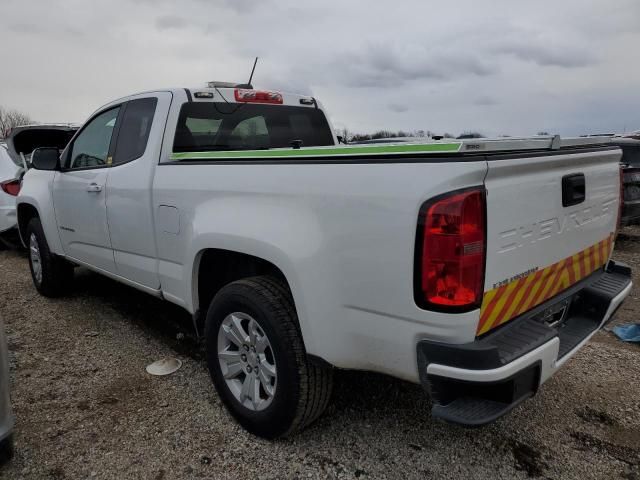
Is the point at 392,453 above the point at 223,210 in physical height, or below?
below

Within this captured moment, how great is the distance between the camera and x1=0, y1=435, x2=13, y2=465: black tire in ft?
6.24

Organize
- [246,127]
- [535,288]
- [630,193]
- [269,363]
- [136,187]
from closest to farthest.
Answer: [535,288], [269,363], [136,187], [246,127], [630,193]

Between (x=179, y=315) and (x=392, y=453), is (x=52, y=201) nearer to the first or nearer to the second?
(x=179, y=315)

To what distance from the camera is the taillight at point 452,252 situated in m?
1.77

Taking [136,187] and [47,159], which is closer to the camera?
[136,187]

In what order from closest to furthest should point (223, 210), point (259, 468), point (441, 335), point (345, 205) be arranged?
point (441, 335)
point (345, 205)
point (259, 468)
point (223, 210)

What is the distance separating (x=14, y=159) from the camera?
6.63 meters

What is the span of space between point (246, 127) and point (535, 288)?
2.41 m

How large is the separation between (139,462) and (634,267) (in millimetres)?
6032

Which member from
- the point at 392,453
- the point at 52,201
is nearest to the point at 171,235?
the point at 392,453

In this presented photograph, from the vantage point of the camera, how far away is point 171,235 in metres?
3.02

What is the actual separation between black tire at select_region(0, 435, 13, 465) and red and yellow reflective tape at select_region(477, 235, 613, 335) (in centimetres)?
185

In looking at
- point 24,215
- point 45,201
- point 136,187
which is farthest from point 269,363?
point 24,215

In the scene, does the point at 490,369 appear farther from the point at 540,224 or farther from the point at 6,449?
the point at 6,449
